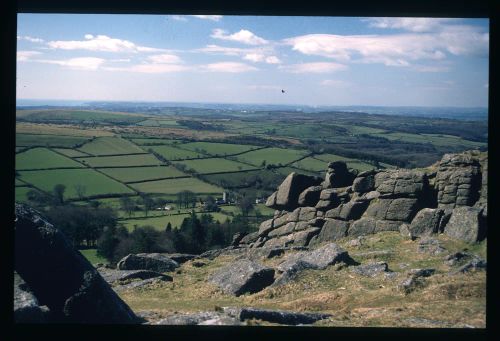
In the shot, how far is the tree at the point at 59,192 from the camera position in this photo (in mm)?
42312

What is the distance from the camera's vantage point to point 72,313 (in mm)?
11836

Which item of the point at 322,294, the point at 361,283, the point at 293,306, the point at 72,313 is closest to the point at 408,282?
the point at 361,283

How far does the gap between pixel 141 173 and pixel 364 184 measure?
27.8m

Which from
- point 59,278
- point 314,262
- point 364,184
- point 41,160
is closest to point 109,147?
point 41,160

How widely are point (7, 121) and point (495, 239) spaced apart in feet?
31.8

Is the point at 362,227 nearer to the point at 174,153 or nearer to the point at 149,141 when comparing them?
the point at 174,153

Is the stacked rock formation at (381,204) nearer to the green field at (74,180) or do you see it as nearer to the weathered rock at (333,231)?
the weathered rock at (333,231)

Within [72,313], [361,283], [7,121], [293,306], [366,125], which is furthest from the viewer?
[366,125]

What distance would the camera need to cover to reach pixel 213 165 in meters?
54.2

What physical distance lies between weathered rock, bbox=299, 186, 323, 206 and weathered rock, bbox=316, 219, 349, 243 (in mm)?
3077

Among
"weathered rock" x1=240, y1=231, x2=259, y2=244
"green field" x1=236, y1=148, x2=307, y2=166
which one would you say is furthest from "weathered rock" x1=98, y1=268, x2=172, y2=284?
"green field" x1=236, y1=148, x2=307, y2=166

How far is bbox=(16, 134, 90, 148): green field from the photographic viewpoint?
47062 mm

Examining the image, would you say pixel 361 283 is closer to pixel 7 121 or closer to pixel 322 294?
pixel 322 294

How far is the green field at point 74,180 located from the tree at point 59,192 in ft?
1.58
